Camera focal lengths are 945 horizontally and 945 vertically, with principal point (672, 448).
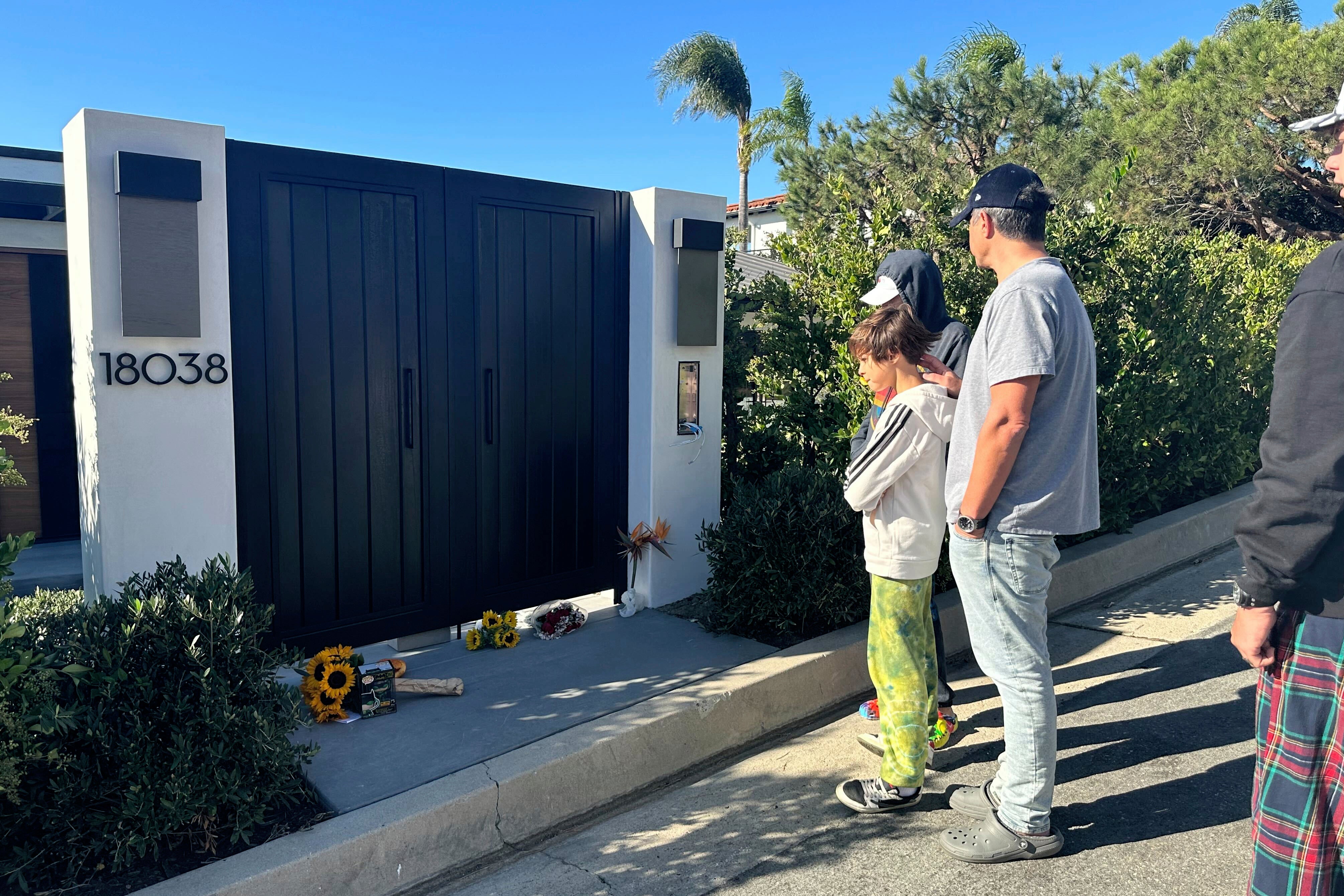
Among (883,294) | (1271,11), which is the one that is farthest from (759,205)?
(883,294)

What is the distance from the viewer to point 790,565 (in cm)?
472

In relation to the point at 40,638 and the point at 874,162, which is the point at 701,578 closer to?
the point at 40,638

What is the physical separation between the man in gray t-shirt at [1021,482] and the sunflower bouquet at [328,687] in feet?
7.91

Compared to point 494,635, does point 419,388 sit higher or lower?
higher

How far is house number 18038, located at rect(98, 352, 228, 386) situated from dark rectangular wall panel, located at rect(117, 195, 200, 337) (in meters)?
0.10

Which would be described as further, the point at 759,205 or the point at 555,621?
the point at 759,205

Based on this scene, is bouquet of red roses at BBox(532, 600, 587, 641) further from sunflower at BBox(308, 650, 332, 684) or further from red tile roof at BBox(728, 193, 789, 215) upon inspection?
red tile roof at BBox(728, 193, 789, 215)

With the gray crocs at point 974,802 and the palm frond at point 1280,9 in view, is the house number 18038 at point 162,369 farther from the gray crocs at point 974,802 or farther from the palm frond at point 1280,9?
the palm frond at point 1280,9

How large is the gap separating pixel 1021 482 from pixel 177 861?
2.80 metres

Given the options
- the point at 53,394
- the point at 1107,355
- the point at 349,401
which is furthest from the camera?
the point at 53,394

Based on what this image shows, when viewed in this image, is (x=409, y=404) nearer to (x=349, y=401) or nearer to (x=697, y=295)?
(x=349, y=401)

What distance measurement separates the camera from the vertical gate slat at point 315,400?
14.0 ft

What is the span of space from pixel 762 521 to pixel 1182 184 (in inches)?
620

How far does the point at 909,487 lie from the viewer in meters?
3.27
